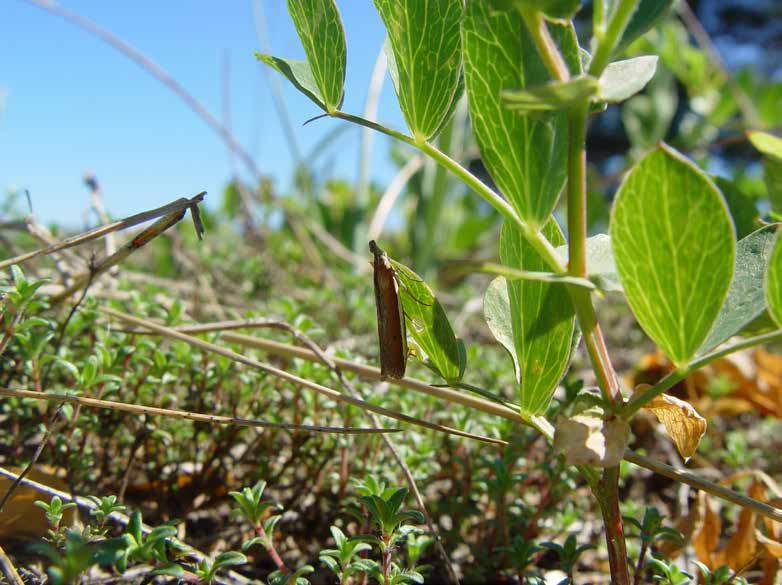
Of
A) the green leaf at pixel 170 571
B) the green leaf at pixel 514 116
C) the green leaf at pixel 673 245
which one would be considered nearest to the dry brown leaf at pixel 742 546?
the green leaf at pixel 673 245

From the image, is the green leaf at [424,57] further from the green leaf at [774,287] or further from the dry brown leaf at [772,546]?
the dry brown leaf at [772,546]

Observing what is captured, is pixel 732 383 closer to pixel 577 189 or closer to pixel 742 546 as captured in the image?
pixel 742 546

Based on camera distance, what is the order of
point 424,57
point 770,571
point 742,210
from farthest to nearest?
point 770,571, point 742,210, point 424,57

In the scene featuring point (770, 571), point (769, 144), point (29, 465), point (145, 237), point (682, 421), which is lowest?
point (770, 571)

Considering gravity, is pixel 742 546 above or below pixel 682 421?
below

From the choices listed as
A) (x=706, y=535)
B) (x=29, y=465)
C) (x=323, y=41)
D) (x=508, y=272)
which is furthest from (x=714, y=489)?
(x=29, y=465)

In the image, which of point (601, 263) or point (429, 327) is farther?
point (429, 327)

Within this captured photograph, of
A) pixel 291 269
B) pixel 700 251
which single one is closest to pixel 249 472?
pixel 700 251
